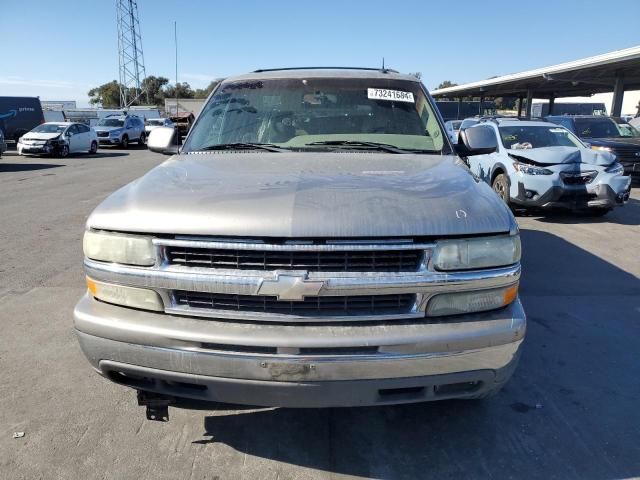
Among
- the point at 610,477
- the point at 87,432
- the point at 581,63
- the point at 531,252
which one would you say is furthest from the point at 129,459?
the point at 581,63

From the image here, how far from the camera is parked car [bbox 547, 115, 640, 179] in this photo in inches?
474

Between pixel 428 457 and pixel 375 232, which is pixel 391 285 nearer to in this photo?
pixel 375 232

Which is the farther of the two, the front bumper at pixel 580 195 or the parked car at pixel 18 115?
the parked car at pixel 18 115

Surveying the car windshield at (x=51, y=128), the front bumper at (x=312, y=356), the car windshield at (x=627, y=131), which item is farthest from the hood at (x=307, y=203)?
the car windshield at (x=51, y=128)

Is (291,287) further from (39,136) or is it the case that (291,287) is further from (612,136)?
(39,136)

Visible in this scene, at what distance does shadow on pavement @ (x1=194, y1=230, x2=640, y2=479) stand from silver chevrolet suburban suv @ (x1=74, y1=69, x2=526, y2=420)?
0.52 m

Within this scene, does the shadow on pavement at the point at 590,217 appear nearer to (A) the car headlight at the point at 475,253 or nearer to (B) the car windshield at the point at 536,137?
(B) the car windshield at the point at 536,137

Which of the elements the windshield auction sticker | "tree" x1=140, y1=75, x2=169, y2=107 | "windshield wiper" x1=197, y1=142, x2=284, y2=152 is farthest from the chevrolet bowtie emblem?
"tree" x1=140, y1=75, x2=169, y2=107

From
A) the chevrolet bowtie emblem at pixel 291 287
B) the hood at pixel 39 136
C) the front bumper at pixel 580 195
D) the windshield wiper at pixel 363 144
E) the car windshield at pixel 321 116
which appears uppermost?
the car windshield at pixel 321 116

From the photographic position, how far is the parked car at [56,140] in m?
20.5

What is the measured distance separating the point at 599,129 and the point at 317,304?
45.0 feet

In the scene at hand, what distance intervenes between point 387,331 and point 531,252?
199 inches

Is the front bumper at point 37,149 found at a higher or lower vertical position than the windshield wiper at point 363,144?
lower

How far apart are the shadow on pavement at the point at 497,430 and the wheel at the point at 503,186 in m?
5.40
